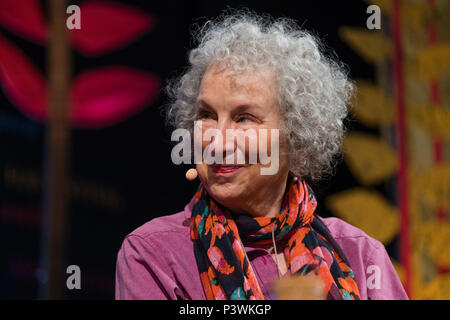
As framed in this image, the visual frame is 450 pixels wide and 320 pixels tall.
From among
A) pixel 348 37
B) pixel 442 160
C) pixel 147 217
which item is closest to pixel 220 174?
pixel 147 217

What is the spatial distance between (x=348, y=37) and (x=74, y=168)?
134 centimetres

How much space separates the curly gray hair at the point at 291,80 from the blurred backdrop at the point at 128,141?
2.22 feet

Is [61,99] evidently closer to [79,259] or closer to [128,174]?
[128,174]

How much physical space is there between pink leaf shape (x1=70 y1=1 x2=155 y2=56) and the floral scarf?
149cm

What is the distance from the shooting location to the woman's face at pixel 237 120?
5.51 feet

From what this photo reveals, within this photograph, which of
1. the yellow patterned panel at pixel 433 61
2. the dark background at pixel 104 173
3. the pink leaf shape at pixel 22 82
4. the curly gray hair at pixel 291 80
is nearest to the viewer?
the curly gray hair at pixel 291 80

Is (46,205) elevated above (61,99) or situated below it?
below

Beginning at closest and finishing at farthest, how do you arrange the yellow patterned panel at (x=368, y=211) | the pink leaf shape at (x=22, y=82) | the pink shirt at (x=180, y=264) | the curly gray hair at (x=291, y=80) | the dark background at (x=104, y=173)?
the pink shirt at (x=180, y=264), the curly gray hair at (x=291, y=80), the dark background at (x=104, y=173), the pink leaf shape at (x=22, y=82), the yellow patterned panel at (x=368, y=211)

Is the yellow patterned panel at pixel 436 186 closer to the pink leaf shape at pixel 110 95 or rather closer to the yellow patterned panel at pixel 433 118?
the yellow patterned panel at pixel 433 118

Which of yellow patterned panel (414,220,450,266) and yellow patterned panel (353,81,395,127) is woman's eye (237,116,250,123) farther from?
yellow patterned panel (414,220,450,266)

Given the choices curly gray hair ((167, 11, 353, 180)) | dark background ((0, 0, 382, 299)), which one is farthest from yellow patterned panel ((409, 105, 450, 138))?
curly gray hair ((167, 11, 353, 180))

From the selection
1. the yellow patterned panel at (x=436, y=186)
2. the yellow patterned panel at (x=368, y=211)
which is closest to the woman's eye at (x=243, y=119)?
the yellow patterned panel at (x=368, y=211)

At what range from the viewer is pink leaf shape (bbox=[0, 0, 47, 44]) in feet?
9.88

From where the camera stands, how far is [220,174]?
1.68m
